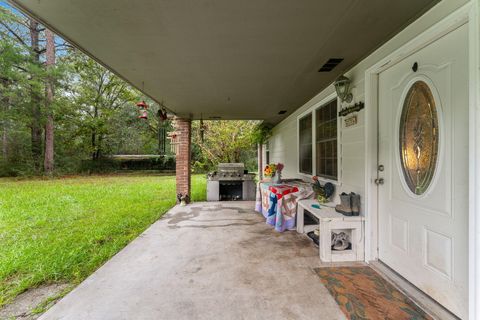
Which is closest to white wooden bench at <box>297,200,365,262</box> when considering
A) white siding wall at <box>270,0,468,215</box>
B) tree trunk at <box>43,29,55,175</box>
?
white siding wall at <box>270,0,468,215</box>

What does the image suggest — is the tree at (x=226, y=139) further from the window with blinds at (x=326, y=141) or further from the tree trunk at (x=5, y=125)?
the tree trunk at (x=5, y=125)

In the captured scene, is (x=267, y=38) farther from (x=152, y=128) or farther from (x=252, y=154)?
(x=152, y=128)

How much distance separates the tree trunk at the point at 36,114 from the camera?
455 inches

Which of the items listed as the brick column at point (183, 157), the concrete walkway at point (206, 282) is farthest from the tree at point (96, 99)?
the concrete walkway at point (206, 282)

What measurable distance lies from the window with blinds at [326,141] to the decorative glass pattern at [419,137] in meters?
1.24

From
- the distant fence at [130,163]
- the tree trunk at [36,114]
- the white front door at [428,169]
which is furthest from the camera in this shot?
the distant fence at [130,163]

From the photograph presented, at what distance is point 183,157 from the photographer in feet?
20.4

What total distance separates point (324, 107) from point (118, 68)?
124 inches

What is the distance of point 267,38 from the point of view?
218 centimetres

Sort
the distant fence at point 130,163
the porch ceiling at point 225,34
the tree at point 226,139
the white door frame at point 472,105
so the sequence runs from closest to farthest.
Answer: the white door frame at point 472,105
the porch ceiling at point 225,34
the tree at point 226,139
the distant fence at point 130,163

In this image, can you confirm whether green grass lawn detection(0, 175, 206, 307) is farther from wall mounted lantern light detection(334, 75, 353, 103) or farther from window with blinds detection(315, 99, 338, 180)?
wall mounted lantern light detection(334, 75, 353, 103)

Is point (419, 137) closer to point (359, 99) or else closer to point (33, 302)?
point (359, 99)

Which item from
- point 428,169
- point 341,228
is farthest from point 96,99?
point 428,169

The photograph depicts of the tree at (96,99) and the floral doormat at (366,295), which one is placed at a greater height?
the tree at (96,99)
